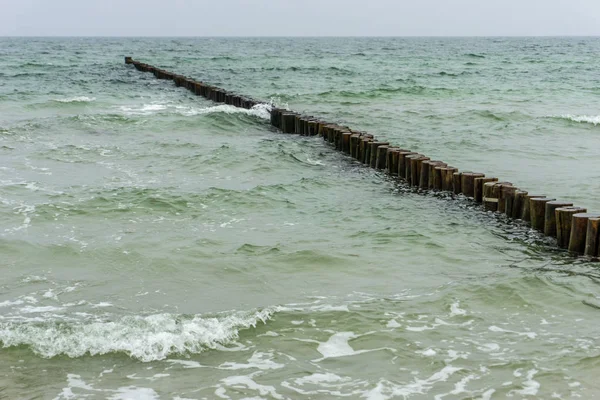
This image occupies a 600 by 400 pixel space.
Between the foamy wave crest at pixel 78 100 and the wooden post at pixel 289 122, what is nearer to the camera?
the wooden post at pixel 289 122

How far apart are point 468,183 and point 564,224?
2.48 meters

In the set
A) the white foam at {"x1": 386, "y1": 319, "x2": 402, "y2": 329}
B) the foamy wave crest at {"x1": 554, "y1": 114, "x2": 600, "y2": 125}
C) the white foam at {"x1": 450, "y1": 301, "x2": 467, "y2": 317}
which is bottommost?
the white foam at {"x1": 386, "y1": 319, "x2": 402, "y2": 329}

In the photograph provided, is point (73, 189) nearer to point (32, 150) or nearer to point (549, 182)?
point (32, 150)

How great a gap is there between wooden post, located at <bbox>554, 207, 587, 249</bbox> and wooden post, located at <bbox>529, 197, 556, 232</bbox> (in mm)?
467

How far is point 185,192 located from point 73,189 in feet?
5.84

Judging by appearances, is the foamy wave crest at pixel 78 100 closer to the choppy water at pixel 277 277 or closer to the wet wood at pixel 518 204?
the choppy water at pixel 277 277

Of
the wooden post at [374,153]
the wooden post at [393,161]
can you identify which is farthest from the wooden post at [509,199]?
the wooden post at [374,153]

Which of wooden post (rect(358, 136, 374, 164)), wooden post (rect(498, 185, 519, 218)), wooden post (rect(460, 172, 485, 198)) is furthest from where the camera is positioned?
wooden post (rect(358, 136, 374, 164))

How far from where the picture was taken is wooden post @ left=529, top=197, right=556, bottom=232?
9133 mm

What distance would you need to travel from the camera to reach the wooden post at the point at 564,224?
8.53 m

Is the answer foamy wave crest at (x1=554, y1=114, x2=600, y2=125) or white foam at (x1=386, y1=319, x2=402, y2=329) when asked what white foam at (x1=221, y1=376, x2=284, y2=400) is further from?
foamy wave crest at (x1=554, y1=114, x2=600, y2=125)

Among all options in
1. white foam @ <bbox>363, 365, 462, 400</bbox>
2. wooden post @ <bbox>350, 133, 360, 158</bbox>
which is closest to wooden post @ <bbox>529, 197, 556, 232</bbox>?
white foam @ <bbox>363, 365, 462, 400</bbox>

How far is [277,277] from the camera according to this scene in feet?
25.4

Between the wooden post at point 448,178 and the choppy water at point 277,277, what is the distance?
572 millimetres
